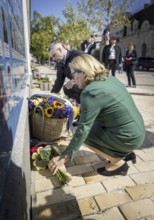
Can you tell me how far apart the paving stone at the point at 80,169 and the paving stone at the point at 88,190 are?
25cm

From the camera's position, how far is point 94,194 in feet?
6.68

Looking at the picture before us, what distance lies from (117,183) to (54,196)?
0.66 meters

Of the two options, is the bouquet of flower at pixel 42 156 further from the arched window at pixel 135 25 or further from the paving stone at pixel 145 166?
the arched window at pixel 135 25

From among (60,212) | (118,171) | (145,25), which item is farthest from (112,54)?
(145,25)

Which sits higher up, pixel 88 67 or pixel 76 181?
pixel 88 67

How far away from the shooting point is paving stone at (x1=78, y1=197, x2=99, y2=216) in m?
1.82

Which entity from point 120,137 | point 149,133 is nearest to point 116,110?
point 120,137

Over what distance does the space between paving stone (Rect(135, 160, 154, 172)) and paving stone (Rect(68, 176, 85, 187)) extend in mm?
701

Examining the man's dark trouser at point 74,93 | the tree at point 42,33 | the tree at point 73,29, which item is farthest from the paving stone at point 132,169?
the tree at point 42,33

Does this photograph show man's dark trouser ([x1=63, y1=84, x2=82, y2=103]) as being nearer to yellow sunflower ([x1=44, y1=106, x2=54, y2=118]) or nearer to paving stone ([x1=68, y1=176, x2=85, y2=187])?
yellow sunflower ([x1=44, y1=106, x2=54, y2=118])

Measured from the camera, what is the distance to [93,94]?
70.7 inches

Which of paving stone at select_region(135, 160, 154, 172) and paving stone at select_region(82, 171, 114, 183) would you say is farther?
paving stone at select_region(135, 160, 154, 172)

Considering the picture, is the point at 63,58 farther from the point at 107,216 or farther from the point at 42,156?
the point at 107,216

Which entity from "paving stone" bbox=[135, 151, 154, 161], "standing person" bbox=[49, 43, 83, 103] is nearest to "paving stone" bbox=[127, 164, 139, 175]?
"paving stone" bbox=[135, 151, 154, 161]
